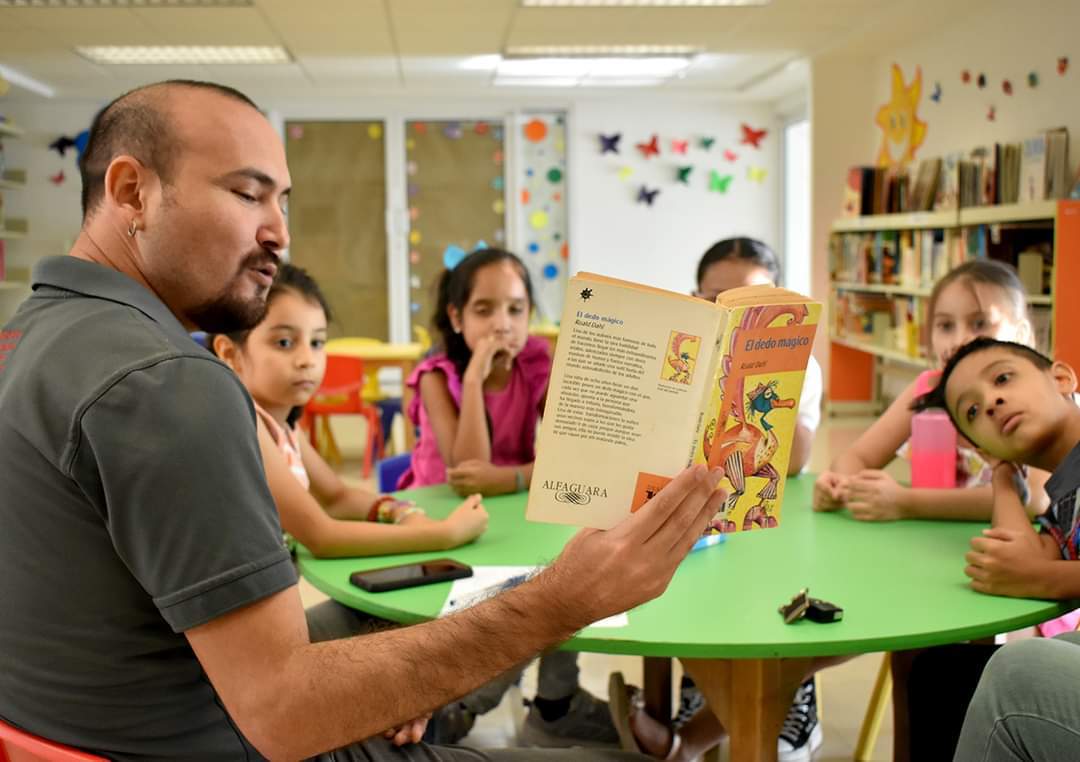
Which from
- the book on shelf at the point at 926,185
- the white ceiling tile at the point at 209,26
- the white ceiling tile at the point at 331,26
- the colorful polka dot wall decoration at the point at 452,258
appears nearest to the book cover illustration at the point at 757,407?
the colorful polka dot wall decoration at the point at 452,258

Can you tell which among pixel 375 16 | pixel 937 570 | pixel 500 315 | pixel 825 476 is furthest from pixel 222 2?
pixel 937 570

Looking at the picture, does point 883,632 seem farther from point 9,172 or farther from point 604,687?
point 9,172

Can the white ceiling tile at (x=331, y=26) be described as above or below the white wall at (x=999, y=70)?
above

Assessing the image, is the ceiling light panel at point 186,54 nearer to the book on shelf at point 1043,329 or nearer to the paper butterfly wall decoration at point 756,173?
the paper butterfly wall decoration at point 756,173

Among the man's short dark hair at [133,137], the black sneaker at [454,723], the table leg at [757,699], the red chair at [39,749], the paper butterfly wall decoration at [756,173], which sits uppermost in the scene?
the paper butterfly wall decoration at [756,173]

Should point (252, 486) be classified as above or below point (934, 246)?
below

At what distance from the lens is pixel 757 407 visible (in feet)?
3.63

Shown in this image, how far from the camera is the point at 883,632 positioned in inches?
51.6

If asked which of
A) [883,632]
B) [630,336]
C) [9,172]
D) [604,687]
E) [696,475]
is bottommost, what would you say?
[604,687]

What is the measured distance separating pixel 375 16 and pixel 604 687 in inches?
183

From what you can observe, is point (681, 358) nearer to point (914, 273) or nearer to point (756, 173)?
point (914, 273)

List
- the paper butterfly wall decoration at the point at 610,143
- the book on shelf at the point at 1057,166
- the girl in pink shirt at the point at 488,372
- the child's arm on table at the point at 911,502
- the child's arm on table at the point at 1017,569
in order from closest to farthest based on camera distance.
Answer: the child's arm on table at the point at 1017,569 < the child's arm on table at the point at 911,502 < the girl in pink shirt at the point at 488,372 < the book on shelf at the point at 1057,166 < the paper butterfly wall decoration at the point at 610,143

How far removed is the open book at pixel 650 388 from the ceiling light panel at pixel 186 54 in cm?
671

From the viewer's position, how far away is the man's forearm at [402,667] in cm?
95
